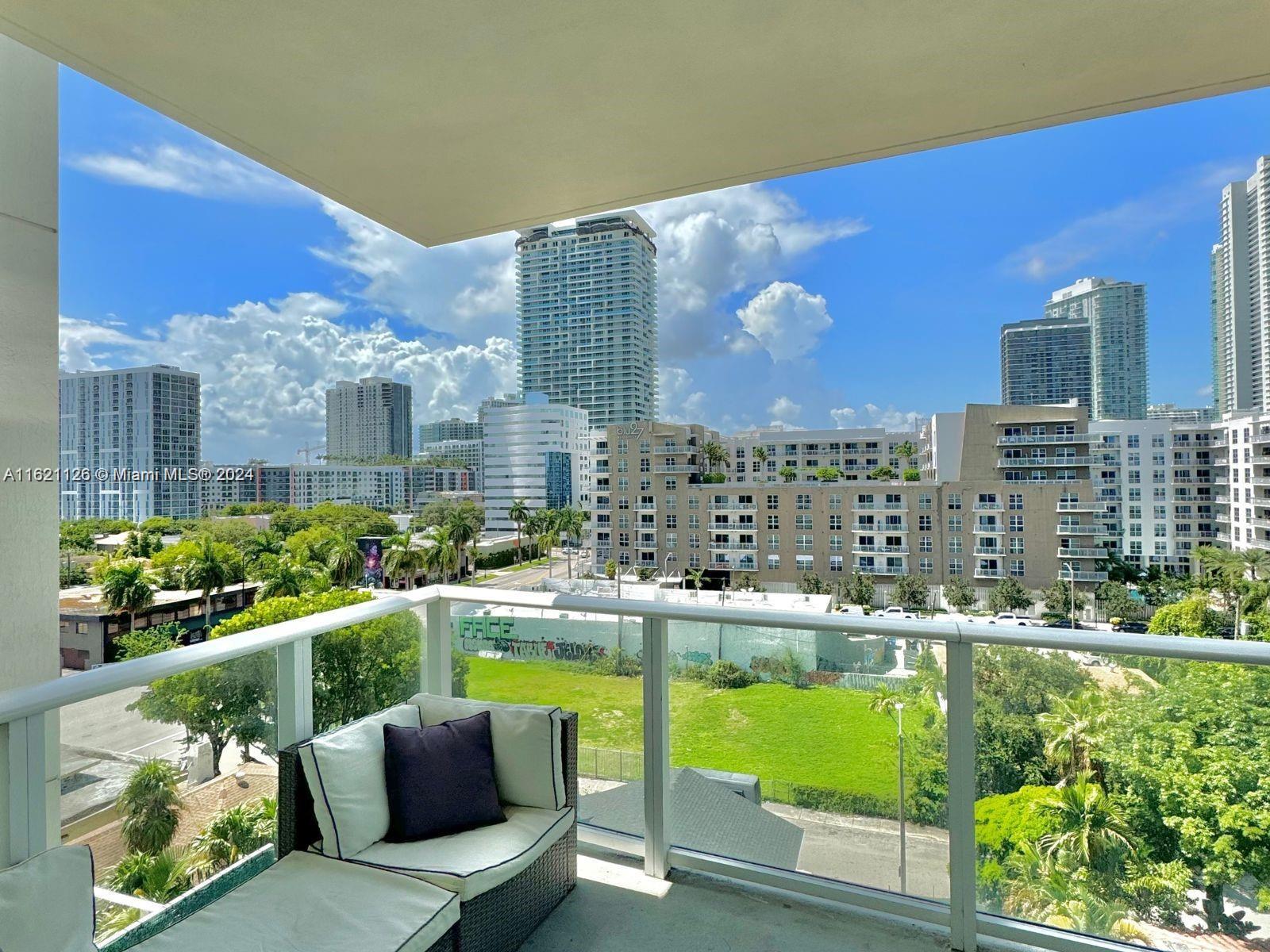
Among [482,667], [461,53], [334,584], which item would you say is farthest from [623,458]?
[461,53]

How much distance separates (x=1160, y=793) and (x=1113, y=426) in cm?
341

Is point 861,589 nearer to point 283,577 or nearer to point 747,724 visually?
point 747,724

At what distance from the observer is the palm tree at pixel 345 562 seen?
3.74m

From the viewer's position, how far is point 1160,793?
1791 millimetres

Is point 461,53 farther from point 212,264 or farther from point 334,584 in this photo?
point 212,264

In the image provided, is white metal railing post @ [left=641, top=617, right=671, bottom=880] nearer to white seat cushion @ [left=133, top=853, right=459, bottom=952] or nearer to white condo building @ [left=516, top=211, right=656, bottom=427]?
white seat cushion @ [left=133, top=853, right=459, bottom=952]

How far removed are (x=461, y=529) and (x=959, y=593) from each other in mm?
3992

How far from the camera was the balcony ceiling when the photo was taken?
1.44 meters

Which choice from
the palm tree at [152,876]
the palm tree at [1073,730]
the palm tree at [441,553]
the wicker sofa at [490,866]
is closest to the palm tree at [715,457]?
the palm tree at [441,553]

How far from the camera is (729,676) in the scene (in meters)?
2.33

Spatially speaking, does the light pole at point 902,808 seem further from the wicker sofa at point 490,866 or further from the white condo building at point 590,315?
the white condo building at point 590,315

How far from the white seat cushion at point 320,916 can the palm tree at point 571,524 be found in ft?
11.1

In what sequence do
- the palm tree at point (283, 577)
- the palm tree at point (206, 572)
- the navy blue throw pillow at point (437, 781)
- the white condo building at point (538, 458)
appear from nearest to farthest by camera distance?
the navy blue throw pillow at point (437, 781), the palm tree at point (206, 572), the palm tree at point (283, 577), the white condo building at point (538, 458)

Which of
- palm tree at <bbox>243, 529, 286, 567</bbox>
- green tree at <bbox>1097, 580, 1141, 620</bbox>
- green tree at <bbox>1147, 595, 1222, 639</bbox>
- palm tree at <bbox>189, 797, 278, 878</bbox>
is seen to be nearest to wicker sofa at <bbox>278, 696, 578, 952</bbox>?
palm tree at <bbox>189, 797, 278, 878</bbox>
